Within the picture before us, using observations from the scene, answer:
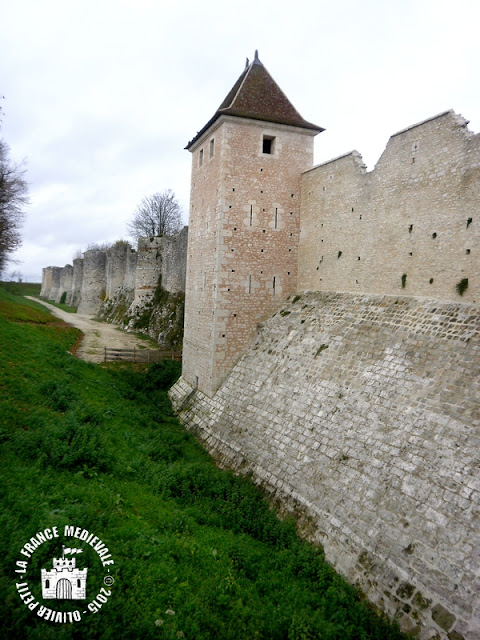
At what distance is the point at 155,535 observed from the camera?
21.1ft

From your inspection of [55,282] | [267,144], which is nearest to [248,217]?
[267,144]

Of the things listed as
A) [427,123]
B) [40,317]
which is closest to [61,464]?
[427,123]

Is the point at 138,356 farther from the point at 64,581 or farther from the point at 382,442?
the point at 64,581

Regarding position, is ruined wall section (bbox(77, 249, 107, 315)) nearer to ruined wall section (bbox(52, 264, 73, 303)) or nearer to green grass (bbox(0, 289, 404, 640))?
ruined wall section (bbox(52, 264, 73, 303))

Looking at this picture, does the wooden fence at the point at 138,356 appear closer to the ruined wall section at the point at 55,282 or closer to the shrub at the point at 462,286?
the shrub at the point at 462,286

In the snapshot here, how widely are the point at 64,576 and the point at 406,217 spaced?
9121mm

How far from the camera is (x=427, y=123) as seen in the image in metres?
8.54

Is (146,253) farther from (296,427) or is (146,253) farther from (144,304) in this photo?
(296,427)

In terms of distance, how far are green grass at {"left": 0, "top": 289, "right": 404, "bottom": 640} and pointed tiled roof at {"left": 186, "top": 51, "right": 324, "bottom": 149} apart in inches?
393

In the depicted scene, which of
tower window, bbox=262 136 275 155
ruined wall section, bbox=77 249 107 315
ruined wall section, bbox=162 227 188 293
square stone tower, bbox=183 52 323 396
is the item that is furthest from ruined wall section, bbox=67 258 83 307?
tower window, bbox=262 136 275 155

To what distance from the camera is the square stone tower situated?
493 inches

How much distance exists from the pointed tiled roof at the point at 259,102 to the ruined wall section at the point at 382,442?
604 cm

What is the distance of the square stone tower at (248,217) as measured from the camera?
1253 centimetres

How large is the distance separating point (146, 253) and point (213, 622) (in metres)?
25.2
